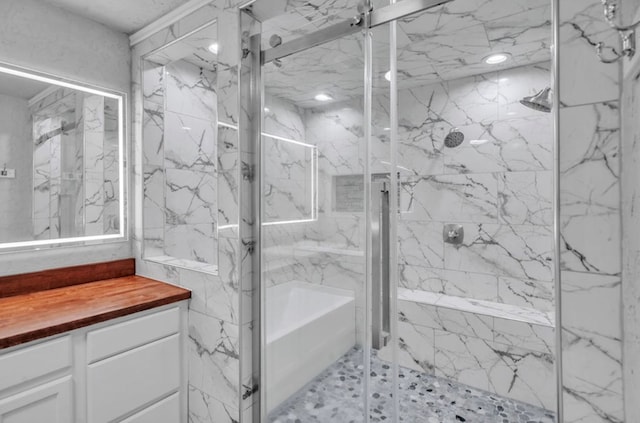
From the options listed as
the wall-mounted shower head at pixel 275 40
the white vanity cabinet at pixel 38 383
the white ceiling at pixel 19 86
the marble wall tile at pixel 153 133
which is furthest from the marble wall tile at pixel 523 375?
the white ceiling at pixel 19 86

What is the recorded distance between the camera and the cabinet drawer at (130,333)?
1.49 meters

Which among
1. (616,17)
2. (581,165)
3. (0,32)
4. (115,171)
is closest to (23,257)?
(115,171)

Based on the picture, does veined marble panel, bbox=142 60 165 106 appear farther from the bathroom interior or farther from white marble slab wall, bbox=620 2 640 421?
white marble slab wall, bbox=620 2 640 421

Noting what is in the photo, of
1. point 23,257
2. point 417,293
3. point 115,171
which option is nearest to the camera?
point 23,257

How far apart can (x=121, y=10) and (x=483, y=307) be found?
3297mm

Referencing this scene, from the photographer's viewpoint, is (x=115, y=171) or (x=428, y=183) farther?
(x=428, y=183)

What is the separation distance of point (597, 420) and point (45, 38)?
3109mm

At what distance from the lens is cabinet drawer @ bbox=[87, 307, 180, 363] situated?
58.7 inches

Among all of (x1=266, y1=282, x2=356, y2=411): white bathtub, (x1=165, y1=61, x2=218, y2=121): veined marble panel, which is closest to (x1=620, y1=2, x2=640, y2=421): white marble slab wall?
(x1=266, y1=282, x2=356, y2=411): white bathtub

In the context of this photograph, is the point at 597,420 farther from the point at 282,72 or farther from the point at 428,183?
the point at 428,183

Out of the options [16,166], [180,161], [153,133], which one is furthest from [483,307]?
[16,166]

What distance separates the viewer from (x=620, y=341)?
0.87 m

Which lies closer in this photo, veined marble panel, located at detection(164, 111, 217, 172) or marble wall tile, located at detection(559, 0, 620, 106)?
marble wall tile, located at detection(559, 0, 620, 106)

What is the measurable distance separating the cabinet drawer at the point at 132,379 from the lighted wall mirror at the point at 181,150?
0.50 m
